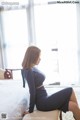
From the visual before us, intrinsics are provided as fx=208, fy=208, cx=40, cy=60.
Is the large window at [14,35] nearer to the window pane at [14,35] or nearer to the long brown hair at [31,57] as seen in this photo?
the window pane at [14,35]

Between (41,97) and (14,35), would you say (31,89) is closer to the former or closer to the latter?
(41,97)

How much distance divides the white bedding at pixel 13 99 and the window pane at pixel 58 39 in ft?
3.73

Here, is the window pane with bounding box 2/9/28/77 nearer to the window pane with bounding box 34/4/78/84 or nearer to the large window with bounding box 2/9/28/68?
the large window with bounding box 2/9/28/68

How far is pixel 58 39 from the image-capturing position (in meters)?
3.43

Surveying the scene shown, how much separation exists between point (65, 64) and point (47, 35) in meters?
0.58

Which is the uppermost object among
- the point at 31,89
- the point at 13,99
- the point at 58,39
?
the point at 58,39

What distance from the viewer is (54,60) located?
3547 millimetres

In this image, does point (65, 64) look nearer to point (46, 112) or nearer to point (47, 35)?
point (47, 35)

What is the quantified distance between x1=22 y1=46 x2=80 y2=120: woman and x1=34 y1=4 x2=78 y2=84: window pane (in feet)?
4.37

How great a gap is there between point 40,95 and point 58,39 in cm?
150

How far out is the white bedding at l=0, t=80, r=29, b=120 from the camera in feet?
6.56

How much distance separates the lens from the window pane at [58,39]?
3.34 meters

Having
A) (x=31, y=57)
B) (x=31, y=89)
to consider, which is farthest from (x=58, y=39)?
(x=31, y=89)

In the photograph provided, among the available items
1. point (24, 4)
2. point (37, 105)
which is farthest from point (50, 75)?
point (37, 105)
